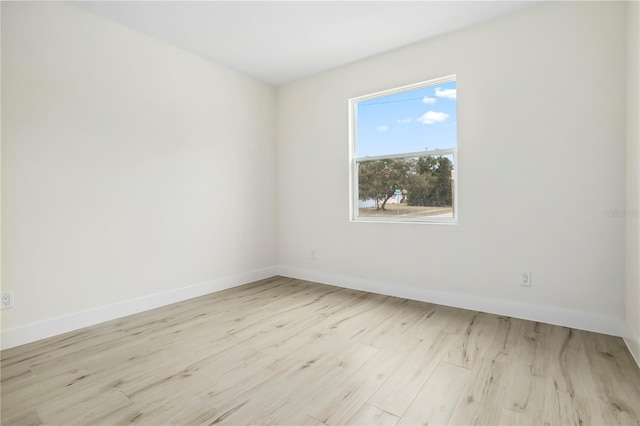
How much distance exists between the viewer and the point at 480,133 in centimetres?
294

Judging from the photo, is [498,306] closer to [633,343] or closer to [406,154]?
[633,343]

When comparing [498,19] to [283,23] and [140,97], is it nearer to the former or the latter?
[283,23]

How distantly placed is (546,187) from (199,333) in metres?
3.03

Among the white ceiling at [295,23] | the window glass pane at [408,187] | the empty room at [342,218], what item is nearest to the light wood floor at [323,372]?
the empty room at [342,218]

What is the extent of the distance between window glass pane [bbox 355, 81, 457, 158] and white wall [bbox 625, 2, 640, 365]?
1.24 m

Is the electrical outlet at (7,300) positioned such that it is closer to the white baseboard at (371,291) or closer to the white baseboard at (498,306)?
the white baseboard at (371,291)

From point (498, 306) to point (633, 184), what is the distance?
1.34m

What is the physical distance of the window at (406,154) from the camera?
10.5 feet

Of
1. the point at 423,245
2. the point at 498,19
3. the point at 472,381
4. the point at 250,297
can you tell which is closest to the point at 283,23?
the point at 498,19

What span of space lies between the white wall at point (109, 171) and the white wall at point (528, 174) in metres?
1.70

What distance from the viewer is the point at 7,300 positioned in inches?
90.1

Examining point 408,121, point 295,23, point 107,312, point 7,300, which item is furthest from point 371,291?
point 7,300

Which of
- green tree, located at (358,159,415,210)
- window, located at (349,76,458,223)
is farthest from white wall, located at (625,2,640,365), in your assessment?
green tree, located at (358,159,415,210)

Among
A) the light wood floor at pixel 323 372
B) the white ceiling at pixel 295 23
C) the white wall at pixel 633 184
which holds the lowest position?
the light wood floor at pixel 323 372
